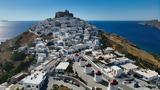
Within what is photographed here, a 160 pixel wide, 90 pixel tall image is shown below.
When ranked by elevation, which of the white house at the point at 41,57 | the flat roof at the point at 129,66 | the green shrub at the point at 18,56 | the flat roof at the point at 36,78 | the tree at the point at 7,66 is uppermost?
the flat roof at the point at 129,66

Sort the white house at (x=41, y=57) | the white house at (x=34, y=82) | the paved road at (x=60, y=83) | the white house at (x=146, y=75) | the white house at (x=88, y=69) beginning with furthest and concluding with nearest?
1. the white house at (x=41, y=57)
2. the white house at (x=88, y=69)
3. the white house at (x=146, y=75)
4. the paved road at (x=60, y=83)
5. the white house at (x=34, y=82)

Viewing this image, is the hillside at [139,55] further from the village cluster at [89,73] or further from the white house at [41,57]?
the white house at [41,57]

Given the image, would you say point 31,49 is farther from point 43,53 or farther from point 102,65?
point 102,65

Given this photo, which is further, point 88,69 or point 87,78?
point 88,69

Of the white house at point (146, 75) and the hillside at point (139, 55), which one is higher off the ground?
the white house at point (146, 75)

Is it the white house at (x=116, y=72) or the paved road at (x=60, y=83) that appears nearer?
the paved road at (x=60, y=83)

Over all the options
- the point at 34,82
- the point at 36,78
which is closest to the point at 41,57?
the point at 36,78

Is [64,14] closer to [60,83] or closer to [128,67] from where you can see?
[128,67]

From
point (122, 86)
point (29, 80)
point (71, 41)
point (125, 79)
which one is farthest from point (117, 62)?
point (71, 41)

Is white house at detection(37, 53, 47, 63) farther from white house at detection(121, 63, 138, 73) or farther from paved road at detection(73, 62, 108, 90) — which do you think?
white house at detection(121, 63, 138, 73)

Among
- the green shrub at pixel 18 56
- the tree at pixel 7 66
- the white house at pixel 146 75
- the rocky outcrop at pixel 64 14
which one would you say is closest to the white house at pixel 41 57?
the green shrub at pixel 18 56

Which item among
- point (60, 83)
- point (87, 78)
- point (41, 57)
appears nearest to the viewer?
point (60, 83)
